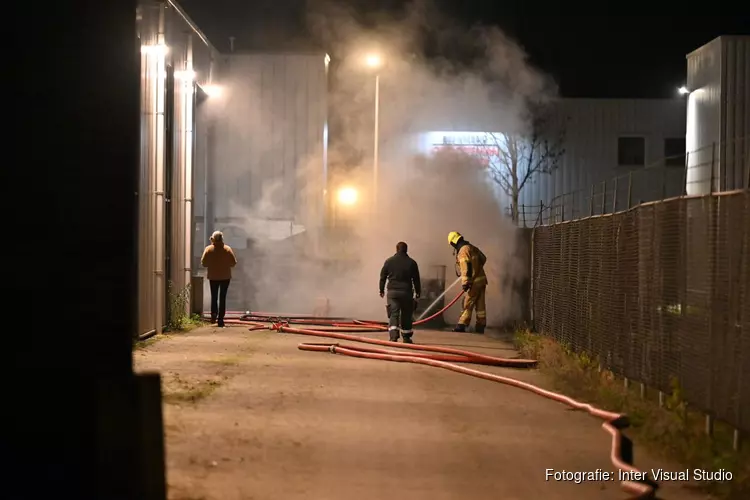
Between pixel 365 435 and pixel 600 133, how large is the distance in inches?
896

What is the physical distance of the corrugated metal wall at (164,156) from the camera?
497 inches

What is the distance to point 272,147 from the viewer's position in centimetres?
2123

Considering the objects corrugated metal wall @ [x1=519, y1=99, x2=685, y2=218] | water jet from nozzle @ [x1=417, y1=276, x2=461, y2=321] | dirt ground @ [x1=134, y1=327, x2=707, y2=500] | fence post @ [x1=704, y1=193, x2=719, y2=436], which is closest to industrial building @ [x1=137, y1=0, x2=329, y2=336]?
water jet from nozzle @ [x1=417, y1=276, x2=461, y2=321]

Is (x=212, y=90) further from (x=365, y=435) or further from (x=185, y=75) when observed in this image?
(x=365, y=435)

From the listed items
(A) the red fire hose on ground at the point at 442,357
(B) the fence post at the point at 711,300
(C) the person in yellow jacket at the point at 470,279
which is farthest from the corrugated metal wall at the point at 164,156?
(B) the fence post at the point at 711,300

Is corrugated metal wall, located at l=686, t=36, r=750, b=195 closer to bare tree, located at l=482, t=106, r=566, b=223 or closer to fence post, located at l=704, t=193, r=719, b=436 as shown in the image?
bare tree, located at l=482, t=106, r=566, b=223

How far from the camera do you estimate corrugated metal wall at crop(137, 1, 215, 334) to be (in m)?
12.6

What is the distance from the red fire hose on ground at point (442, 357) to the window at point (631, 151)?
14246 millimetres

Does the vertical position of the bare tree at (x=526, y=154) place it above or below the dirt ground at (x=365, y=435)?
above

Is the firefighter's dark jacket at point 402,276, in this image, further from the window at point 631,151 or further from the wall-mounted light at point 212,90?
the window at point 631,151

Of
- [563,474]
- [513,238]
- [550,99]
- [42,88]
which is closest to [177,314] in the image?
[513,238]

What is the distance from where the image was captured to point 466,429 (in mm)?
7016

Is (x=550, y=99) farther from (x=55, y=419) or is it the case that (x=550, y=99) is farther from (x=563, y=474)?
(x=55, y=419)

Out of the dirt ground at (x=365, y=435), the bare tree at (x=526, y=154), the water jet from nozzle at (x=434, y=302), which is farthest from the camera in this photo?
the bare tree at (x=526, y=154)
